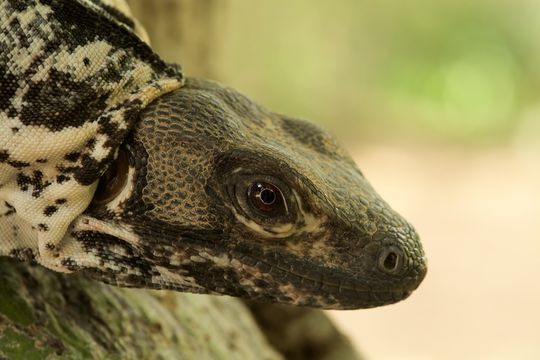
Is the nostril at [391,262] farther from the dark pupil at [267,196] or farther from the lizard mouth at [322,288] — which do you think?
the dark pupil at [267,196]

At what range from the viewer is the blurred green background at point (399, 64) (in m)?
13.7

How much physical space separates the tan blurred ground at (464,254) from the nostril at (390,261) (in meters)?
4.39

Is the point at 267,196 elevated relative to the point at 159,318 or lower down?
elevated

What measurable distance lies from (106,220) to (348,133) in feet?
38.2

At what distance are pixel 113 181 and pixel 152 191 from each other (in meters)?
0.16

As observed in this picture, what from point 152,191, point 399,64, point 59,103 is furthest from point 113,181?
point 399,64

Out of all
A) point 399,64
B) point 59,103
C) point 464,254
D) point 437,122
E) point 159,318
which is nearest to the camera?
point 59,103

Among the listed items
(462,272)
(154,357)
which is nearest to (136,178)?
(154,357)

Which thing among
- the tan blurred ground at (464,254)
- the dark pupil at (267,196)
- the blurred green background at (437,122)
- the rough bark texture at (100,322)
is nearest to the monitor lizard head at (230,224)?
the dark pupil at (267,196)

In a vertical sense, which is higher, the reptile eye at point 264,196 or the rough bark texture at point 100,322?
the reptile eye at point 264,196

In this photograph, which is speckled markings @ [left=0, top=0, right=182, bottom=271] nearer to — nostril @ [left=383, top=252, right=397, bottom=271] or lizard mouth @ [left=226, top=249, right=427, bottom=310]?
lizard mouth @ [left=226, top=249, right=427, bottom=310]

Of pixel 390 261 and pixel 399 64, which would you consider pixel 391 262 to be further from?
pixel 399 64

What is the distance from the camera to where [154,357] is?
3.59 meters

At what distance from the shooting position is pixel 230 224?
2910 millimetres
